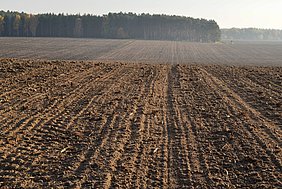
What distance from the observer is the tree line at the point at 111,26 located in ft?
398

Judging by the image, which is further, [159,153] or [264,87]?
[264,87]

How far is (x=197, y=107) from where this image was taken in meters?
12.7

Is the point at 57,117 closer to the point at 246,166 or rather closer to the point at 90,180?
the point at 90,180

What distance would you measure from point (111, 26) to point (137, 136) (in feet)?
434

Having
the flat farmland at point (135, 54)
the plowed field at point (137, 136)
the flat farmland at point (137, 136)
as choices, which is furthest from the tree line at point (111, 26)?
the flat farmland at point (137, 136)

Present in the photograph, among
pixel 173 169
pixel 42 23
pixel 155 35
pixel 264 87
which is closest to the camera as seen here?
pixel 173 169

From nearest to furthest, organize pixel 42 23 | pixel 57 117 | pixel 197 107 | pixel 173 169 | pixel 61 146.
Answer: pixel 173 169, pixel 61 146, pixel 57 117, pixel 197 107, pixel 42 23

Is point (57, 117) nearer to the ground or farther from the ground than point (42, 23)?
→ nearer to the ground

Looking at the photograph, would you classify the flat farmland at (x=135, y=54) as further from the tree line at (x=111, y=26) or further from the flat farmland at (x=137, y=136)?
the tree line at (x=111, y=26)

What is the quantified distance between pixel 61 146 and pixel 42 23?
12507 cm

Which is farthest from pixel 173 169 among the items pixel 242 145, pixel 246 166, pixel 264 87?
pixel 264 87

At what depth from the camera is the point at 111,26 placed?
138 meters

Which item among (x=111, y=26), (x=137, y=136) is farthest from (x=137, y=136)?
(x=111, y=26)

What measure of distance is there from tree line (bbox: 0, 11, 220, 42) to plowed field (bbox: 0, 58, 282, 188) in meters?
111
